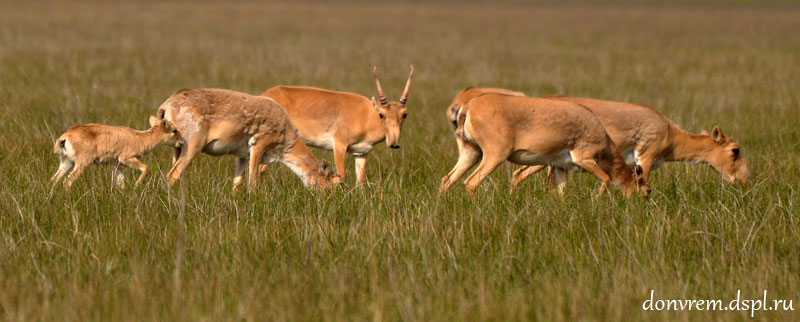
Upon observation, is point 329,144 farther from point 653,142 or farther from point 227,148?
point 653,142

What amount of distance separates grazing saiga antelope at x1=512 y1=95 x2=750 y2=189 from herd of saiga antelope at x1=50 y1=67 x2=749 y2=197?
0.04 ft

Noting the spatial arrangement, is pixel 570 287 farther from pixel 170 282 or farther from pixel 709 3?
pixel 709 3

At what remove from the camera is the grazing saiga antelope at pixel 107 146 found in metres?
8.47

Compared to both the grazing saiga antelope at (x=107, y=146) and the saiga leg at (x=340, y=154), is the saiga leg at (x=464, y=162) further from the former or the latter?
the grazing saiga antelope at (x=107, y=146)

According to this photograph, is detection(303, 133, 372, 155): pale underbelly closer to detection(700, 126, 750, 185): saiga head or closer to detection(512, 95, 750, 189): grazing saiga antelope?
detection(512, 95, 750, 189): grazing saiga antelope

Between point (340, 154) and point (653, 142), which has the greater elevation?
point (653, 142)

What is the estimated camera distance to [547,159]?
29.2 ft

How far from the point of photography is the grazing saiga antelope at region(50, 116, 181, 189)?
8.47 m

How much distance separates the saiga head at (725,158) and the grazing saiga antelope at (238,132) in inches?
161

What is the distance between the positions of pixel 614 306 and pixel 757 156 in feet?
20.2

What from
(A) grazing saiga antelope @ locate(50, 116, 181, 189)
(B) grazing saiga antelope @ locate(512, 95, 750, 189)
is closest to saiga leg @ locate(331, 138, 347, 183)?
(B) grazing saiga antelope @ locate(512, 95, 750, 189)

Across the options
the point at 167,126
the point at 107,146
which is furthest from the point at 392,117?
the point at 107,146

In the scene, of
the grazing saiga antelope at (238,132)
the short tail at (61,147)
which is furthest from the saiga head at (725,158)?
the short tail at (61,147)

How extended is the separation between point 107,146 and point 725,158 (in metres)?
6.06
